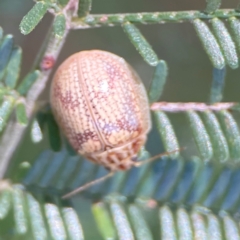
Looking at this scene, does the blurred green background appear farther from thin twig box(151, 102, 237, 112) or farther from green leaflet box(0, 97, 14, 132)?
green leaflet box(0, 97, 14, 132)

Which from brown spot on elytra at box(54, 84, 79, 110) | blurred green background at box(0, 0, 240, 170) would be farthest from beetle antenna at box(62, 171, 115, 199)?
blurred green background at box(0, 0, 240, 170)

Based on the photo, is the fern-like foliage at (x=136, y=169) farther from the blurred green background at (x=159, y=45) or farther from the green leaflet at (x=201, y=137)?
the blurred green background at (x=159, y=45)

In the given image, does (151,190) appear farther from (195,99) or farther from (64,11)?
(195,99)

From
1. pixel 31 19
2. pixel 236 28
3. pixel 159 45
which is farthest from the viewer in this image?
pixel 159 45

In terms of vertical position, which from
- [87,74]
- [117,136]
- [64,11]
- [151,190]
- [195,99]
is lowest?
[195,99]

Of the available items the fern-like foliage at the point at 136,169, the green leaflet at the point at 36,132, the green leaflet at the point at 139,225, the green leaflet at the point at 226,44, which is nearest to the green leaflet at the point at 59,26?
the fern-like foliage at the point at 136,169

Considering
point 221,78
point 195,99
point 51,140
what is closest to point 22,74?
point 195,99

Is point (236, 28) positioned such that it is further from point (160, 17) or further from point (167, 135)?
point (167, 135)

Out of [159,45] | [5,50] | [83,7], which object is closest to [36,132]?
[5,50]
